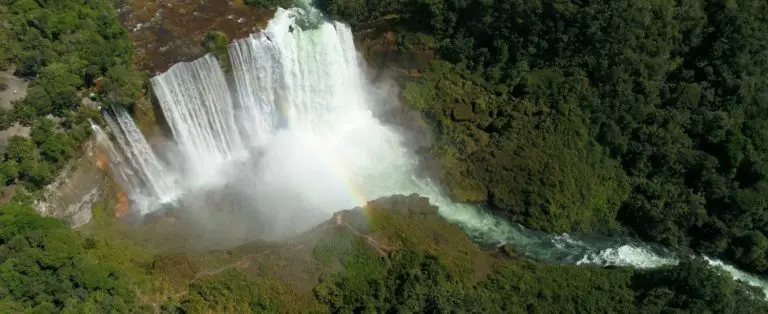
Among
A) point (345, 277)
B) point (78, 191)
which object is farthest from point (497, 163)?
point (78, 191)

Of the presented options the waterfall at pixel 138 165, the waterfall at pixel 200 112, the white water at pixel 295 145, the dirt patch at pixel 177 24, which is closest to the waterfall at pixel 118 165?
the waterfall at pixel 138 165

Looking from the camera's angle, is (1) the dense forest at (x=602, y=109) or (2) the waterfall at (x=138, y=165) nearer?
(2) the waterfall at (x=138, y=165)

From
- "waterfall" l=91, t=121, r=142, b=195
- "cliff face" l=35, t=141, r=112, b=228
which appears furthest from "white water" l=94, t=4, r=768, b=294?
"cliff face" l=35, t=141, r=112, b=228

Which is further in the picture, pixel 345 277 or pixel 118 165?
pixel 118 165

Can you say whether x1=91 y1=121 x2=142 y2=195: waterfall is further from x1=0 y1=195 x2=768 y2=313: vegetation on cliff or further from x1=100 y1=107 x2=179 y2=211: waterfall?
x1=0 y1=195 x2=768 y2=313: vegetation on cliff

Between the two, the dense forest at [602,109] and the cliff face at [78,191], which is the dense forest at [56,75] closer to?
the cliff face at [78,191]

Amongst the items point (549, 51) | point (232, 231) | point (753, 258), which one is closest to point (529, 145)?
point (549, 51)

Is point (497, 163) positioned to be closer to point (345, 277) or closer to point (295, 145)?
point (295, 145)
